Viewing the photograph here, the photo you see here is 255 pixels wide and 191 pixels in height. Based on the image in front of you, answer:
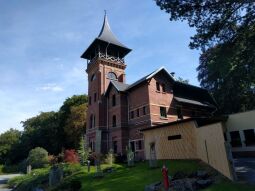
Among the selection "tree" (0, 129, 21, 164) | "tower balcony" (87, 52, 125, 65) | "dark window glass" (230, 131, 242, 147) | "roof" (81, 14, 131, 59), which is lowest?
"dark window glass" (230, 131, 242, 147)

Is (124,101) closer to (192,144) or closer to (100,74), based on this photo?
(100,74)

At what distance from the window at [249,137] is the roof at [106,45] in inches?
939

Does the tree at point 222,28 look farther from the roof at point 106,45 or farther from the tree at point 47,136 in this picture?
the tree at point 47,136

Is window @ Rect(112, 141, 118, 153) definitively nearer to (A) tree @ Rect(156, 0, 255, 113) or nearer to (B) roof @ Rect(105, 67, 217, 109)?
(B) roof @ Rect(105, 67, 217, 109)

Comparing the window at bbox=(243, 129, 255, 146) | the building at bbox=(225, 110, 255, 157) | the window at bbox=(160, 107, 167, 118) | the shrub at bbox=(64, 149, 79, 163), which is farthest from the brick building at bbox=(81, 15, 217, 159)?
the window at bbox=(243, 129, 255, 146)

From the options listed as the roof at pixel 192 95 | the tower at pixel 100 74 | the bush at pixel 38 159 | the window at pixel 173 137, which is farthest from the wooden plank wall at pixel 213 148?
the bush at pixel 38 159

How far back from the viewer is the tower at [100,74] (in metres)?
35.2

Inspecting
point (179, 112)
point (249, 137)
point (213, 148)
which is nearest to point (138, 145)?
point (179, 112)

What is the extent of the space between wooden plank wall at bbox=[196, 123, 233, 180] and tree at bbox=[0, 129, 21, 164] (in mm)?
54962

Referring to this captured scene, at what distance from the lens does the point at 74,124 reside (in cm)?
5025

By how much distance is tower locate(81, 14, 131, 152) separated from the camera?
35.2 meters

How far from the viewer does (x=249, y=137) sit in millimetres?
23500

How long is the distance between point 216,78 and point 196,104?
30.6 ft

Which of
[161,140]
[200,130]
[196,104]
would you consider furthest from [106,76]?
[200,130]
